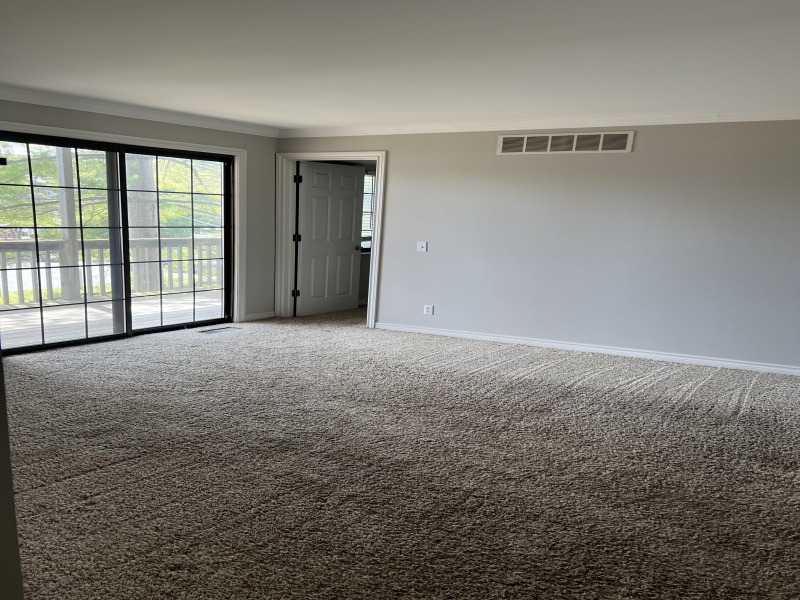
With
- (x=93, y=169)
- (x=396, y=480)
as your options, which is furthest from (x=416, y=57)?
(x=93, y=169)

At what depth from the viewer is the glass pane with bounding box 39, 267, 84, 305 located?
479 cm

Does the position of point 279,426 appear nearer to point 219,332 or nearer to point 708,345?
point 219,332

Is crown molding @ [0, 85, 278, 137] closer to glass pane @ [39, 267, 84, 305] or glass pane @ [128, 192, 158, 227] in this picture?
glass pane @ [128, 192, 158, 227]

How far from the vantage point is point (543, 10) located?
221 centimetres

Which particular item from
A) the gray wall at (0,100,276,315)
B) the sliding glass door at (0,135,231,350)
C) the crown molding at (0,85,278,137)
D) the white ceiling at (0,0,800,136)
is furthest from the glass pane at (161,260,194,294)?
the white ceiling at (0,0,800,136)

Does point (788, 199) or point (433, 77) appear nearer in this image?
point (433, 77)

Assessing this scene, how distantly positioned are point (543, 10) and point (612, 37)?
21.0 inches

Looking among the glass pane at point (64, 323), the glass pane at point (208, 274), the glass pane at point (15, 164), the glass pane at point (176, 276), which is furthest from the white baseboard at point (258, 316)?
the glass pane at point (15, 164)

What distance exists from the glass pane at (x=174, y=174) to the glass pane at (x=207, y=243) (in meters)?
0.49

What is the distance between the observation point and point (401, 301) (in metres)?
6.10

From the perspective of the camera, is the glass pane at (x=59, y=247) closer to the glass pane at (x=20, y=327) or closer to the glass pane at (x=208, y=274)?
the glass pane at (x=20, y=327)

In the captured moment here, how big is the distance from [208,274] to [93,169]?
162 centimetres

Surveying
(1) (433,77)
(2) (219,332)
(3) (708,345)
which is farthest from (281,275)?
(3) (708,345)

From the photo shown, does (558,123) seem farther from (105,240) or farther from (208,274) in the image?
(105,240)
